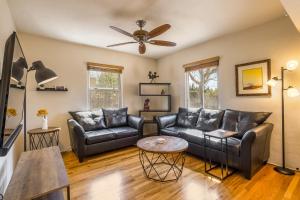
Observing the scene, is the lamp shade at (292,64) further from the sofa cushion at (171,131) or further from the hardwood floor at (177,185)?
the sofa cushion at (171,131)

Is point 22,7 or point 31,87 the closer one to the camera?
point 22,7

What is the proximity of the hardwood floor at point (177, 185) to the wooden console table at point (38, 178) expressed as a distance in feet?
2.25

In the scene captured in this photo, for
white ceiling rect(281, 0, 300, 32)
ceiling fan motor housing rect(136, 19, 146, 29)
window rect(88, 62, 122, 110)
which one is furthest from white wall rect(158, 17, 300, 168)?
window rect(88, 62, 122, 110)

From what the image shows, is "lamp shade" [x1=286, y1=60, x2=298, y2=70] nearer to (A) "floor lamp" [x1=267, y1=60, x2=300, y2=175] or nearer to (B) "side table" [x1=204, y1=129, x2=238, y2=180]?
(A) "floor lamp" [x1=267, y1=60, x2=300, y2=175]

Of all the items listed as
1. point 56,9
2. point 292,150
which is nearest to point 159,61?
point 56,9

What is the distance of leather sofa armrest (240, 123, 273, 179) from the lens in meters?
2.22

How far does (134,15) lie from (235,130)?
102 inches

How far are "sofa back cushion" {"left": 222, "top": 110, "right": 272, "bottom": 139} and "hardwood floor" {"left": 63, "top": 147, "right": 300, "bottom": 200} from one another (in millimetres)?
709

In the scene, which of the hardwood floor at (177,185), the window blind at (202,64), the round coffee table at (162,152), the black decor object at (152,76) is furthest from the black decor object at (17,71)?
the black decor object at (152,76)

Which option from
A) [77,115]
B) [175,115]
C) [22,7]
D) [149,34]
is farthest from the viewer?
[175,115]

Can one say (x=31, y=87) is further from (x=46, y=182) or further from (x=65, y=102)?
(x=46, y=182)

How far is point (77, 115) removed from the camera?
349 centimetres

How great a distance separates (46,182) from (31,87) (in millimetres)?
2750

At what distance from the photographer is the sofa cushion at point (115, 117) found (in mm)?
3858
